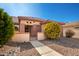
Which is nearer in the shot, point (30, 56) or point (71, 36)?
point (30, 56)

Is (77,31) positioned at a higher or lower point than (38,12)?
lower

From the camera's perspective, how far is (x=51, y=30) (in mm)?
5285

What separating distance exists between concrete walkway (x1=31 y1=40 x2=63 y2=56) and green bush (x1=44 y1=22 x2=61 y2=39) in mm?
390

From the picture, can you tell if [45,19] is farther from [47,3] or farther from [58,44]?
[58,44]

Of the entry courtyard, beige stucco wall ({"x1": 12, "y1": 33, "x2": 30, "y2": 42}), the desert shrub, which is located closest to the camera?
the entry courtyard

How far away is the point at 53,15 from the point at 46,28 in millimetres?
436

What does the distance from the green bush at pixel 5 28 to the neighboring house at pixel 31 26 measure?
19 cm

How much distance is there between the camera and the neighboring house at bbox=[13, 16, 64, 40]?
16.0ft

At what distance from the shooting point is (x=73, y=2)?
15.7 feet

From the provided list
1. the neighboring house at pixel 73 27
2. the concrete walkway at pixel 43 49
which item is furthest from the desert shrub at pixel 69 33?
the concrete walkway at pixel 43 49

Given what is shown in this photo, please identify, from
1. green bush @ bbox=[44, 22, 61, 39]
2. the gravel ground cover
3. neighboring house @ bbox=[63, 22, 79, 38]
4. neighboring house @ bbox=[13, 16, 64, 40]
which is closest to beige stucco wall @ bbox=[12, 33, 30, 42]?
neighboring house @ bbox=[13, 16, 64, 40]

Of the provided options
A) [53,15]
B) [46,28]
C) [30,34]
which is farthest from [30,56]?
[53,15]

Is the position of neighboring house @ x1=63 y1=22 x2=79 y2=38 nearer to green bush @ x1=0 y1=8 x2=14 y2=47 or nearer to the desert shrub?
the desert shrub

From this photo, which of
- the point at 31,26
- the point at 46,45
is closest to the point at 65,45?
the point at 46,45
